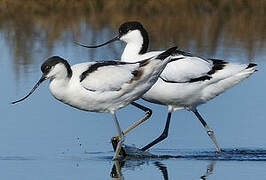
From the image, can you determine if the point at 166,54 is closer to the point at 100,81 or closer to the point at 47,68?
the point at 100,81

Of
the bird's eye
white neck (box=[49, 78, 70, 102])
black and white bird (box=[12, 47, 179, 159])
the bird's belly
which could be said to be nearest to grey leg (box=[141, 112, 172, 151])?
the bird's belly

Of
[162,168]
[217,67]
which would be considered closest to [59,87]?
[162,168]

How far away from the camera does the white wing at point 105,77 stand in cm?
805

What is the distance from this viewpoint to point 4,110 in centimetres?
980

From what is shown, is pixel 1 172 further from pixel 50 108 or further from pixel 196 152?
pixel 50 108

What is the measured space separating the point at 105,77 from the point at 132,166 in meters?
0.76

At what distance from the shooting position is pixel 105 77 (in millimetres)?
8133

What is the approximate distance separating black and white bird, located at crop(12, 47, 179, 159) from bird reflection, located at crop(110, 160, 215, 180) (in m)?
0.47

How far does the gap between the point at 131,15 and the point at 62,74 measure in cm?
865

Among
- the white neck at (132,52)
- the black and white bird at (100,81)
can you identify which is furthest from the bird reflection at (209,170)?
the white neck at (132,52)

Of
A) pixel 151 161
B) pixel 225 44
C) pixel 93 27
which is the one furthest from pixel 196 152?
pixel 93 27

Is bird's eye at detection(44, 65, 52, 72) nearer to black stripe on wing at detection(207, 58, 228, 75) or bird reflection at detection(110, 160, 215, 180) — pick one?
bird reflection at detection(110, 160, 215, 180)

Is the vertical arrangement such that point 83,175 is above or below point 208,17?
below

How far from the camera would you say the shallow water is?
7.83 metres
